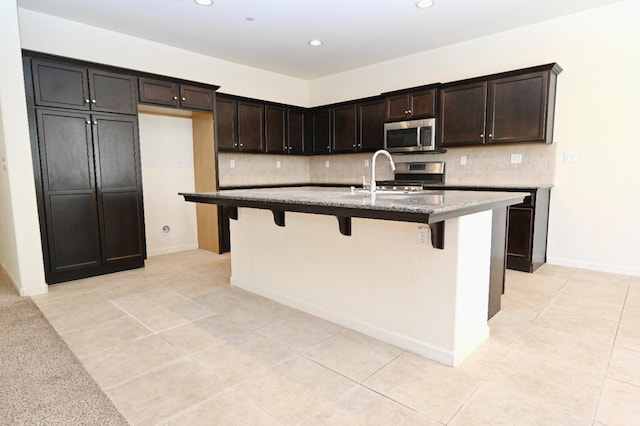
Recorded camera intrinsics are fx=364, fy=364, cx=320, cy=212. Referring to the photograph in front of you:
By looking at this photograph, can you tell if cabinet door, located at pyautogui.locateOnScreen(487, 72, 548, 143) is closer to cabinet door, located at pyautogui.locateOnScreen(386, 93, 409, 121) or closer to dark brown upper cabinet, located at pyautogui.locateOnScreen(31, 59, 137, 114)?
cabinet door, located at pyautogui.locateOnScreen(386, 93, 409, 121)

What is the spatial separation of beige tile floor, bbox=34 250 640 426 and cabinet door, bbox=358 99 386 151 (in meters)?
2.93

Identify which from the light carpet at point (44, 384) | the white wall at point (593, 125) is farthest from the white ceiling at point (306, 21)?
the light carpet at point (44, 384)

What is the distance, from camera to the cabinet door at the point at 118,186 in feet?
12.6

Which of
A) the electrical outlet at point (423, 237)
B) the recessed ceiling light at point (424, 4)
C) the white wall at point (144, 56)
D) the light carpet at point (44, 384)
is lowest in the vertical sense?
the light carpet at point (44, 384)

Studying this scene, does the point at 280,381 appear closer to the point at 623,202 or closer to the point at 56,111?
the point at 56,111

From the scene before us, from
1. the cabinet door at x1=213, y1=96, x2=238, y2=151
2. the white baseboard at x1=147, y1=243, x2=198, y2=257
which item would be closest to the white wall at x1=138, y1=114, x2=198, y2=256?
the white baseboard at x1=147, y1=243, x2=198, y2=257

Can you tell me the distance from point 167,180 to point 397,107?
10.9 ft

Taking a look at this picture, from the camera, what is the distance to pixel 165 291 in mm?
3441

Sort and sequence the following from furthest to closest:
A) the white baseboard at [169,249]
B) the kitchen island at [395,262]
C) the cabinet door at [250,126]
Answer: the cabinet door at [250,126]
the white baseboard at [169,249]
the kitchen island at [395,262]

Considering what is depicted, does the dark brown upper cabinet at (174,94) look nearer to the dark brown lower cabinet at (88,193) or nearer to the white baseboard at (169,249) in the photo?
the dark brown lower cabinet at (88,193)

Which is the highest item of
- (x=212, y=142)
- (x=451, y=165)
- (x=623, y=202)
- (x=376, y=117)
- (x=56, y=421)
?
(x=376, y=117)

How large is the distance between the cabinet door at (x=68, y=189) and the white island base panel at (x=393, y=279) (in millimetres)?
2099

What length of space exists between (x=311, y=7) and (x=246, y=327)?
10.1ft

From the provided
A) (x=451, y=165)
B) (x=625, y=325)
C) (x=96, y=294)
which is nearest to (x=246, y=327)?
(x=96, y=294)
